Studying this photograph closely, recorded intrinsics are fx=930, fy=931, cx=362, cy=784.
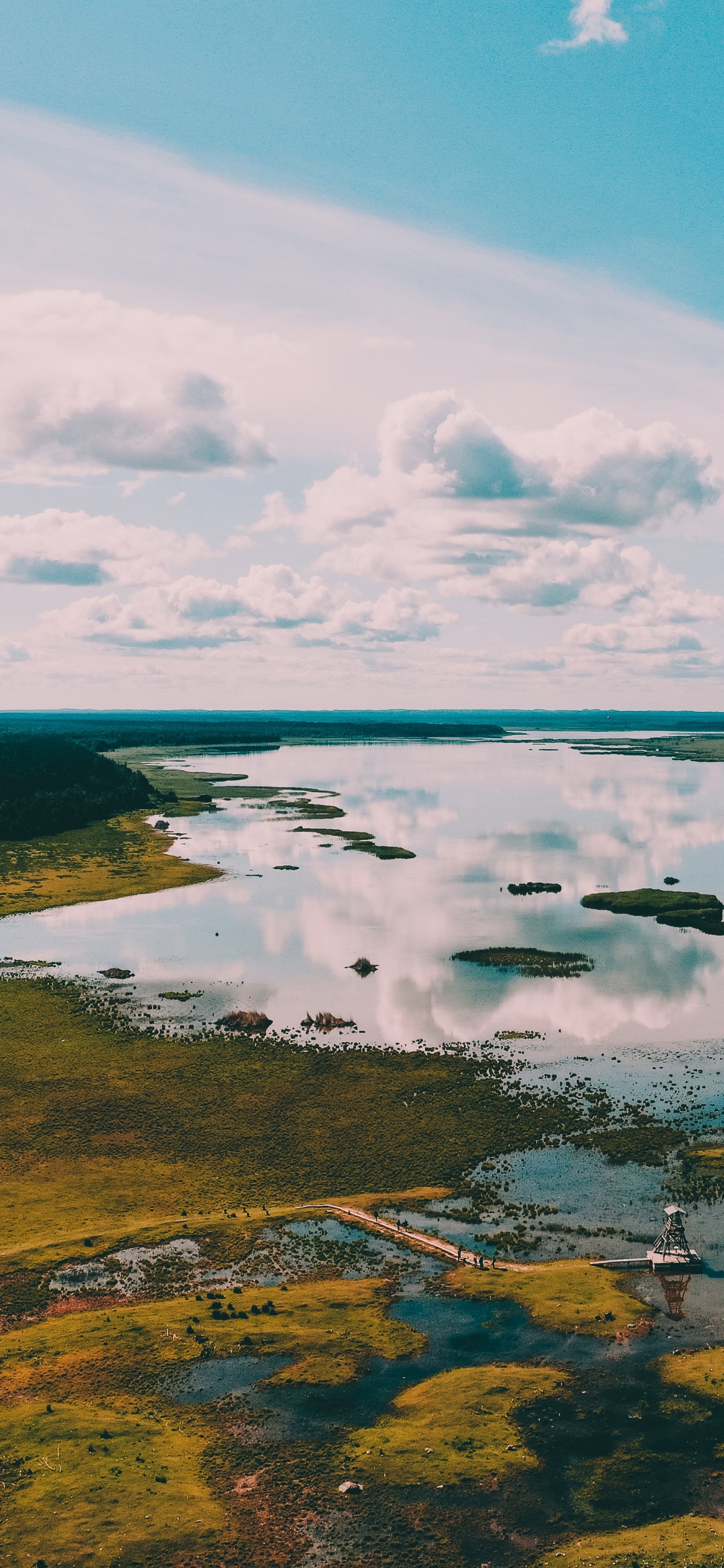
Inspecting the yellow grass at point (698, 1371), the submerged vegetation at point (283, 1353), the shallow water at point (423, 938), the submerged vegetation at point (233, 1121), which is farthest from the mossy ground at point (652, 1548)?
the shallow water at point (423, 938)

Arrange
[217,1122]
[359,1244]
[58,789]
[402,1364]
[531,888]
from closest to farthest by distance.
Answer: [402,1364], [359,1244], [217,1122], [531,888], [58,789]

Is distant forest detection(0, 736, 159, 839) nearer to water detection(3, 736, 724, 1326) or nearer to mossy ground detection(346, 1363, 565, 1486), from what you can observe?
water detection(3, 736, 724, 1326)

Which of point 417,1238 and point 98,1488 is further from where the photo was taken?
point 417,1238

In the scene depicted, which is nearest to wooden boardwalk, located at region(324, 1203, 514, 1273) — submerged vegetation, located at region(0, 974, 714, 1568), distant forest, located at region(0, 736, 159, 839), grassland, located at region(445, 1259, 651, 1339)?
grassland, located at region(445, 1259, 651, 1339)

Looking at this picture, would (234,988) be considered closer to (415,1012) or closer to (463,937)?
(415,1012)

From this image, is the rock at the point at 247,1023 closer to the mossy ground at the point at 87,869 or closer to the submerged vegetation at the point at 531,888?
the mossy ground at the point at 87,869

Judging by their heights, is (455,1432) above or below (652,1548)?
below

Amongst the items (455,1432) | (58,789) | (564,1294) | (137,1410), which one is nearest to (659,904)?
(564,1294)

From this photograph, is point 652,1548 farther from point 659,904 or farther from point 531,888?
point 531,888
